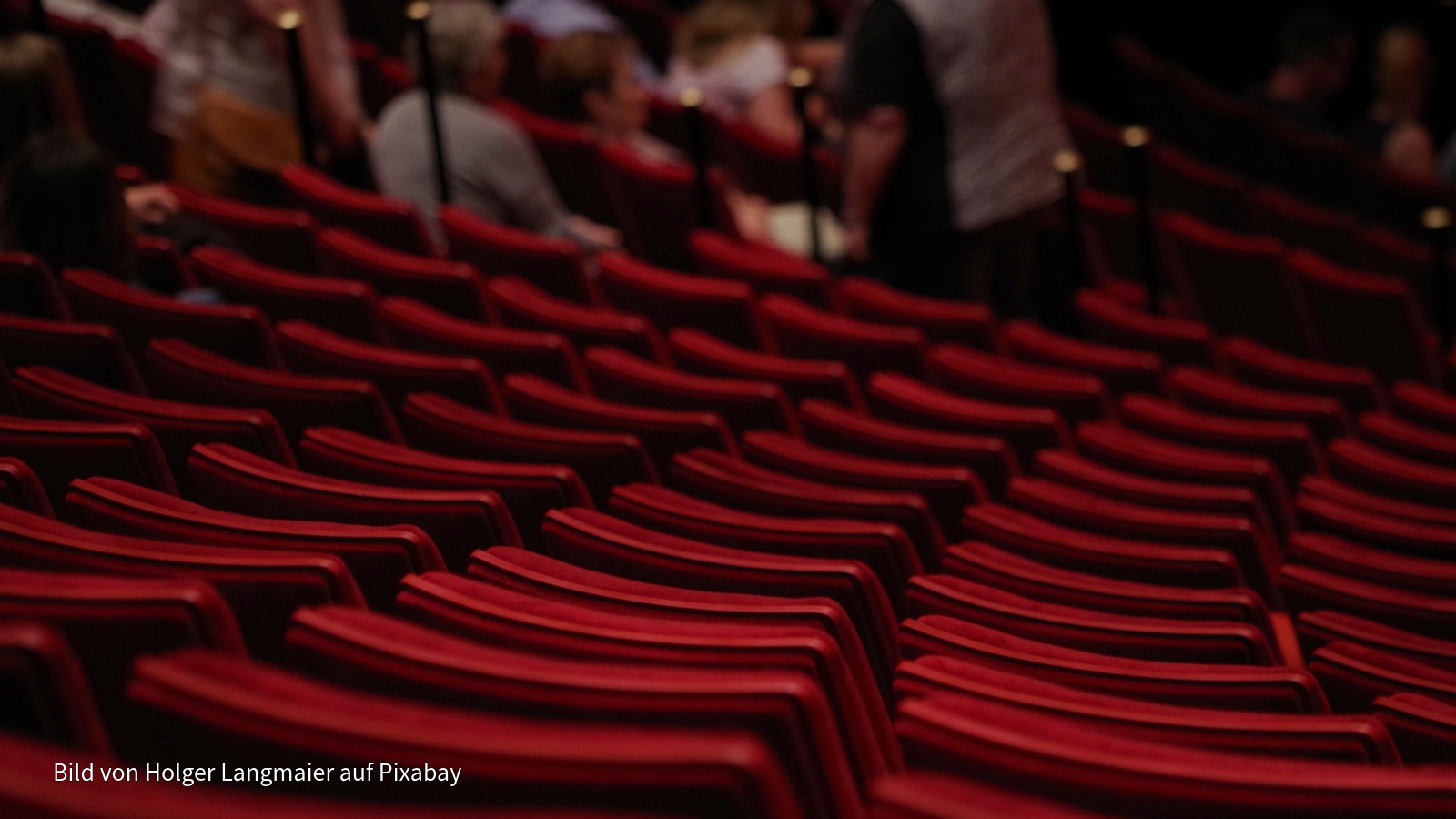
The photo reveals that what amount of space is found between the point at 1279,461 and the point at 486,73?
0.69 metres

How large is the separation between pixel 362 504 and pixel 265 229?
499mm

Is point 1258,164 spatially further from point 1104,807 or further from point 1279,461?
point 1104,807

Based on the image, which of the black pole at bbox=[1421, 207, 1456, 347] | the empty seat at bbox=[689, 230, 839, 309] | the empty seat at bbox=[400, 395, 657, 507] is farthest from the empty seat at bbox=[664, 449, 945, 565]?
the black pole at bbox=[1421, 207, 1456, 347]

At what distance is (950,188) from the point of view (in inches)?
52.6

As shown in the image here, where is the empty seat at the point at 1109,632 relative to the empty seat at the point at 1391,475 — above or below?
below

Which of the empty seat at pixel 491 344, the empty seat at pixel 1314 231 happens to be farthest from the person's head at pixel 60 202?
the empty seat at pixel 1314 231

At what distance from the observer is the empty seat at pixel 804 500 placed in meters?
0.72

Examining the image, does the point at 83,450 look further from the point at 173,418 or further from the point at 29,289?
the point at 29,289

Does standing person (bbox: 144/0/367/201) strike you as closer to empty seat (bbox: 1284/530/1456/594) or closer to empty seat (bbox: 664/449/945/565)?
empty seat (bbox: 664/449/945/565)

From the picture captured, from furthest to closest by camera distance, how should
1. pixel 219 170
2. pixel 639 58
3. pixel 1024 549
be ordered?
pixel 639 58 < pixel 219 170 < pixel 1024 549

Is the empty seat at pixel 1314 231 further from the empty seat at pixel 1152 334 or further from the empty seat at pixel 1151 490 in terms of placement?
the empty seat at pixel 1151 490

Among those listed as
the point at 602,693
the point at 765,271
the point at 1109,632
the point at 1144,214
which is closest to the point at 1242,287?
the point at 1144,214

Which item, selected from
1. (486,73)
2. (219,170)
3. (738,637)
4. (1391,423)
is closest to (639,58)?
(486,73)

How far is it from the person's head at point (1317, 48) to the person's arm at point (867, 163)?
3.67ft
